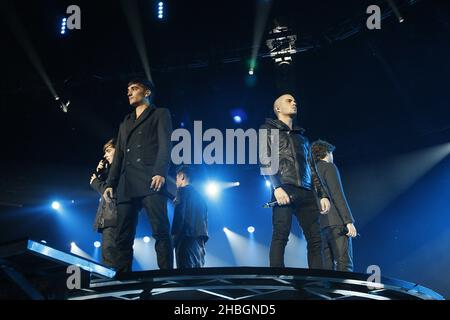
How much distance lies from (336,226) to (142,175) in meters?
2.44

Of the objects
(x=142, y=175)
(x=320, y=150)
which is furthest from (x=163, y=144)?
(x=320, y=150)

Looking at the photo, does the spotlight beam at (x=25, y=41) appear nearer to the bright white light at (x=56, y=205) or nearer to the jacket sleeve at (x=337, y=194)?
the bright white light at (x=56, y=205)

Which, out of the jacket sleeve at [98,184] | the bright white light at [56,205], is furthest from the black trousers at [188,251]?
the bright white light at [56,205]

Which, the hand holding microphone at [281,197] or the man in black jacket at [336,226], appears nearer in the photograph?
the hand holding microphone at [281,197]

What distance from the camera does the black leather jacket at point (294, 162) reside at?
5.74m

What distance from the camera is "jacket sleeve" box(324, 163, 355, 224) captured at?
21.1ft

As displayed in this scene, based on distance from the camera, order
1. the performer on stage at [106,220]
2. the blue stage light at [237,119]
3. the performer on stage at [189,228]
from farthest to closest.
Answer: the blue stage light at [237,119] → the performer on stage at [189,228] → the performer on stage at [106,220]

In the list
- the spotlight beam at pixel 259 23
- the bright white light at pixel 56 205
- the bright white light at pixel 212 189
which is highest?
the spotlight beam at pixel 259 23

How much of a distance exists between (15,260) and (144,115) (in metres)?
2.19

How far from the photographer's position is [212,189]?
1414 centimetres

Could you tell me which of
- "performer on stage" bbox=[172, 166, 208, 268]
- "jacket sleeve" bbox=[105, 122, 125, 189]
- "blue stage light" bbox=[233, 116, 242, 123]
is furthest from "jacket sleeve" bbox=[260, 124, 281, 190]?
"blue stage light" bbox=[233, 116, 242, 123]

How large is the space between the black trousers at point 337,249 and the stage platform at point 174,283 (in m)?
0.95

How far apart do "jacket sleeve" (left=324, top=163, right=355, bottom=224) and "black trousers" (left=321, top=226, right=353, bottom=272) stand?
18cm

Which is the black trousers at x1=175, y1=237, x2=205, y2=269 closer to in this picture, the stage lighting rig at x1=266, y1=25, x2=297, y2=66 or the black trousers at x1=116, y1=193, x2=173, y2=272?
the black trousers at x1=116, y1=193, x2=173, y2=272
